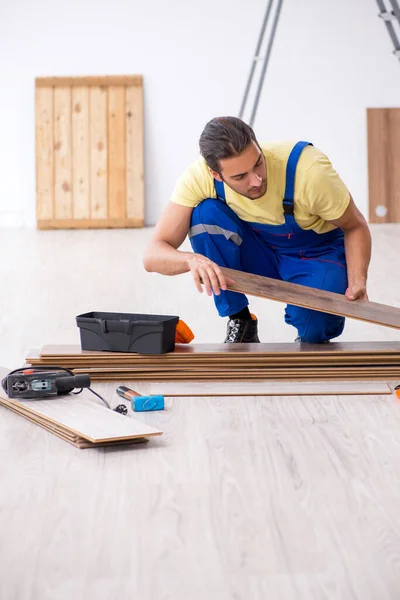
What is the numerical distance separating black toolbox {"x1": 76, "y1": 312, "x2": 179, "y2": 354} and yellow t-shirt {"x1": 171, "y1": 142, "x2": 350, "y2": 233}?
0.48 m

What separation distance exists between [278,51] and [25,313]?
4.51 m

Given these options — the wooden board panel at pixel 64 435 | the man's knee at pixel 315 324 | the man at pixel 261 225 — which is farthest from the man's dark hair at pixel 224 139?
the wooden board panel at pixel 64 435

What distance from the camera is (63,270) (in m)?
5.56

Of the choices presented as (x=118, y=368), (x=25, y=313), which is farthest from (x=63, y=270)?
(x=118, y=368)

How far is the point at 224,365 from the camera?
2.72 m

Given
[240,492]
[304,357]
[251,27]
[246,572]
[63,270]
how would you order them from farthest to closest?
[251,27] → [63,270] → [304,357] → [240,492] → [246,572]

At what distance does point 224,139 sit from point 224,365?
683mm

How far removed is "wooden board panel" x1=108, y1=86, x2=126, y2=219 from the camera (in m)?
Result: 7.91

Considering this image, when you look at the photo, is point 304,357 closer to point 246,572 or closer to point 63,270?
point 246,572

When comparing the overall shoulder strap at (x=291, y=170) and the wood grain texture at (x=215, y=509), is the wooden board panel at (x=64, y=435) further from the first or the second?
the overall shoulder strap at (x=291, y=170)

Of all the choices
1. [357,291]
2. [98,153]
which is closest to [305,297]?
[357,291]

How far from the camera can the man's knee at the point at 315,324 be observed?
3.03m

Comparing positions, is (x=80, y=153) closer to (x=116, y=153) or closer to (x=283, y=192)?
(x=116, y=153)

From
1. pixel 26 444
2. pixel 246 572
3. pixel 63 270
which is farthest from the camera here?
pixel 63 270
